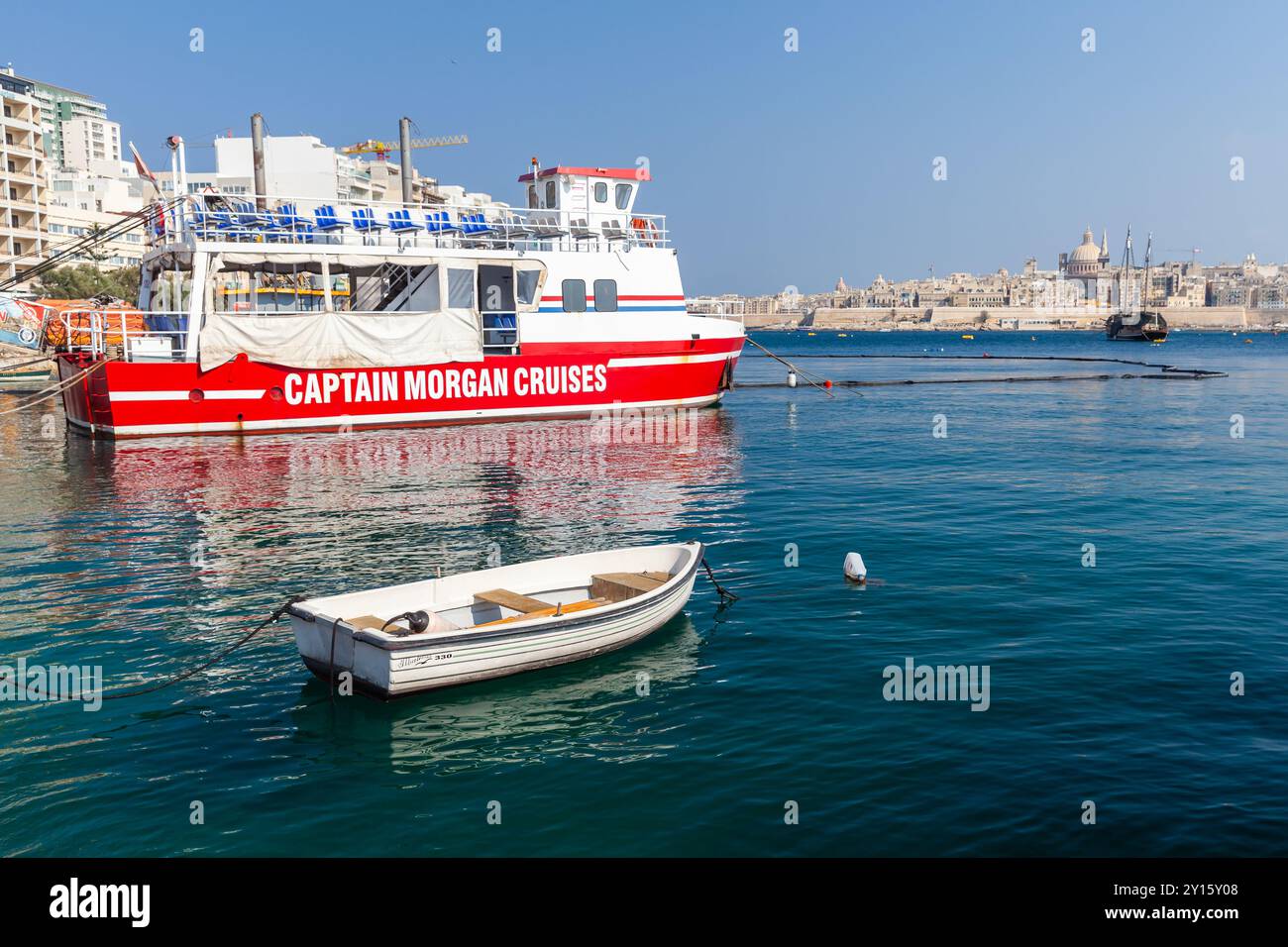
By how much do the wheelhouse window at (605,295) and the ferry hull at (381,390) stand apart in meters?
1.46

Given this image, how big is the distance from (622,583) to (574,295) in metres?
26.2

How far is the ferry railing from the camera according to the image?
35.9m

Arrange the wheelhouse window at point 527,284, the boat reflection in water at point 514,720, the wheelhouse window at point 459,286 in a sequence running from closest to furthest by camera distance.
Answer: the boat reflection in water at point 514,720
the wheelhouse window at point 459,286
the wheelhouse window at point 527,284

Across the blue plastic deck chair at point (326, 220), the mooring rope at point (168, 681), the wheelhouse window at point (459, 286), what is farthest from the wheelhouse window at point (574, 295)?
the mooring rope at point (168, 681)

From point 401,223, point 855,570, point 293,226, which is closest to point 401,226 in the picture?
point 401,223

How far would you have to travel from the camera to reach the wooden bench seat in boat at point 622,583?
15.3m

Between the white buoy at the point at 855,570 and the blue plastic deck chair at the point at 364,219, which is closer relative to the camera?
the white buoy at the point at 855,570

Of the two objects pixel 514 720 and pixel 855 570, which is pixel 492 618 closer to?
pixel 514 720

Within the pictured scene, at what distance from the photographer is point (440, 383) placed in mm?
38375

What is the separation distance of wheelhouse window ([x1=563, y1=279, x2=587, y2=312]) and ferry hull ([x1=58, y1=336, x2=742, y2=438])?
1531 mm

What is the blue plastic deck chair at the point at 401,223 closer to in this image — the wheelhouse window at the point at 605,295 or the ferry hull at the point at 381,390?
the ferry hull at the point at 381,390

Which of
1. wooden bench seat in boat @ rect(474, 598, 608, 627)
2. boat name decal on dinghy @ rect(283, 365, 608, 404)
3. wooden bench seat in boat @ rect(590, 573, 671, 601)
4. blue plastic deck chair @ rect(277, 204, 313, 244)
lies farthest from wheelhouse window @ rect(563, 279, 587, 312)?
wooden bench seat in boat @ rect(474, 598, 608, 627)

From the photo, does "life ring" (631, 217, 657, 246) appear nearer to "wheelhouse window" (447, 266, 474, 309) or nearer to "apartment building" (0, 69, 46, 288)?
"wheelhouse window" (447, 266, 474, 309)
